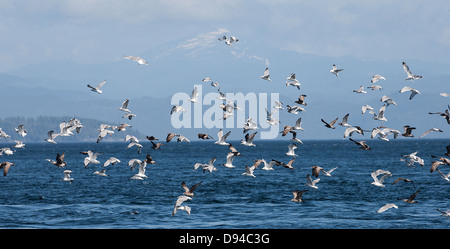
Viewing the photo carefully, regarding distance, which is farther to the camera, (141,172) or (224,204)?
(224,204)

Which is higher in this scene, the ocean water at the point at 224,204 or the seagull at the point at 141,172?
the seagull at the point at 141,172

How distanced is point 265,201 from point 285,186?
15.8m

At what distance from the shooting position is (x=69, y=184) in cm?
8044

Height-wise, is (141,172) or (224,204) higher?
(141,172)

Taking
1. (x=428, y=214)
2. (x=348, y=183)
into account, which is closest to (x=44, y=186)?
(x=348, y=183)

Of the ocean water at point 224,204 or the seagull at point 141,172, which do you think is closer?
the seagull at point 141,172

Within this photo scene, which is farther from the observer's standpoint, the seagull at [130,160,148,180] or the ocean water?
the ocean water

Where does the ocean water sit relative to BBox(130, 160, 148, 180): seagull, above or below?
below

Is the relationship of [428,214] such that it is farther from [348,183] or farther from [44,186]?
[44,186]
